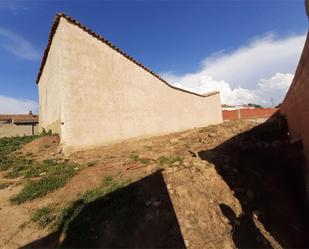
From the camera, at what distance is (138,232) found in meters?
4.43

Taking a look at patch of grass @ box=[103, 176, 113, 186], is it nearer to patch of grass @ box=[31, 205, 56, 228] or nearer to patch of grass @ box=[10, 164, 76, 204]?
patch of grass @ box=[10, 164, 76, 204]

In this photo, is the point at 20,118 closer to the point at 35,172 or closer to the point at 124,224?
the point at 35,172

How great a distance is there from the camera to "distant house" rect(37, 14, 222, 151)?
8703mm

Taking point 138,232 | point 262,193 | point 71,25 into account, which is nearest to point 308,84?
point 262,193

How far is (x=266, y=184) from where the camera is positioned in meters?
7.03

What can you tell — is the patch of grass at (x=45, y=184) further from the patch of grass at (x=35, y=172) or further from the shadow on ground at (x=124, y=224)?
the shadow on ground at (x=124, y=224)

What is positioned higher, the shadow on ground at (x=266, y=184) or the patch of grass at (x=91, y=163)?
the patch of grass at (x=91, y=163)

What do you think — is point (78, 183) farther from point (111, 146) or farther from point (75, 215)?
point (111, 146)

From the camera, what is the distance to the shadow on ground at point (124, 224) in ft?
13.6

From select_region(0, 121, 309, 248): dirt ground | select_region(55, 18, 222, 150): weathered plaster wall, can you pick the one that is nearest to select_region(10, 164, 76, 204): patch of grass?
select_region(0, 121, 309, 248): dirt ground

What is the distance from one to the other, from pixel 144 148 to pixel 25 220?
17.5ft

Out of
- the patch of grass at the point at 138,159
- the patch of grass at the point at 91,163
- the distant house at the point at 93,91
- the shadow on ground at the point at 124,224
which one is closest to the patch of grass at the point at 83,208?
the shadow on ground at the point at 124,224

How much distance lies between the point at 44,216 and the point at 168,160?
4.04 m

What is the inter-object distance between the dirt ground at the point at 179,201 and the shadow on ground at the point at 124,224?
0.02m
